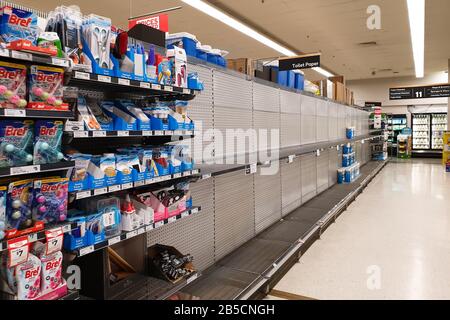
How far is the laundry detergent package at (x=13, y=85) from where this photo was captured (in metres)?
1.53

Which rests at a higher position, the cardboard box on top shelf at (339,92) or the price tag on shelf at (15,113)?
the cardboard box on top shelf at (339,92)

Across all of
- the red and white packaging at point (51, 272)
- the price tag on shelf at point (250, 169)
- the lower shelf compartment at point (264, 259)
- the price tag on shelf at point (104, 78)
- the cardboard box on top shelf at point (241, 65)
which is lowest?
the lower shelf compartment at point (264, 259)

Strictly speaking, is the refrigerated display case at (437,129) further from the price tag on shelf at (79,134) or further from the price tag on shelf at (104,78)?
the price tag on shelf at (79,134)

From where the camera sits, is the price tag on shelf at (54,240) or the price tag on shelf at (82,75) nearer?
the price tag on shelf at (54,240)

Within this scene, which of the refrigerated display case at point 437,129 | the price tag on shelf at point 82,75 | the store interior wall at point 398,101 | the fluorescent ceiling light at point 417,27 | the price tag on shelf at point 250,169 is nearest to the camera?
the price tag on shelf at point 82,75

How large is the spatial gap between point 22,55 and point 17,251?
2.83 feet

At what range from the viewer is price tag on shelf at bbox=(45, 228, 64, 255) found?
1.68m

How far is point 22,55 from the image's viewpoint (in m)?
1.52

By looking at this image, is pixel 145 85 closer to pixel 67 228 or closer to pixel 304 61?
pixel 67 228

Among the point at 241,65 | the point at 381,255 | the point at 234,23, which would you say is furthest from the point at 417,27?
the point at 381,255

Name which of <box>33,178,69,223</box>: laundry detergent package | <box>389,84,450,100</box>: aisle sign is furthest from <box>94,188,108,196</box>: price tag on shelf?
<box>389,84,450,100</box>: aisle sign

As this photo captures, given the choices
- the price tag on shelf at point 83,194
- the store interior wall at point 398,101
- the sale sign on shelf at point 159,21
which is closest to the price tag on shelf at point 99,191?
the price tag on shelf at point 83,194

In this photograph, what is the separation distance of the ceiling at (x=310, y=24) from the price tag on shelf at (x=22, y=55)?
18.5 feet
